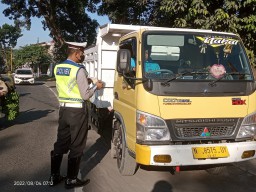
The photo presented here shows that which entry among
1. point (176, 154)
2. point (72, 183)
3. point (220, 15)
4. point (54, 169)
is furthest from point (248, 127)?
point (220, 15)

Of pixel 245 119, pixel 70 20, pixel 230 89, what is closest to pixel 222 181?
pixel 245 119

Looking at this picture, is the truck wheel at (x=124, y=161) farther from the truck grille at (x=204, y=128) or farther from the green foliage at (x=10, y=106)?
the green foliage at (x=10, y=106)

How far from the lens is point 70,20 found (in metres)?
30.6

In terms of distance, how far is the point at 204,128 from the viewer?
443 centimetres

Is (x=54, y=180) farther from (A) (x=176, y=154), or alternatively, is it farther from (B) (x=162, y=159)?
(A) (x=176, y=154)

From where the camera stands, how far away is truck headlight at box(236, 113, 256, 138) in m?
4.55

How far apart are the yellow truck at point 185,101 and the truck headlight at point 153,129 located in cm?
1

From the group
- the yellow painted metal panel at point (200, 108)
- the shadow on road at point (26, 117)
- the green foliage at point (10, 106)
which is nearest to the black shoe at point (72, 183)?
the yellow painted metal panel at point (200, 108)

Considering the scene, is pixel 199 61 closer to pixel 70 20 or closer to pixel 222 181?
pixel 222 181

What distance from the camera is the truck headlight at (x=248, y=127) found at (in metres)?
4.55

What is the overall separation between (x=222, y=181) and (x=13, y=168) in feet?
10.9

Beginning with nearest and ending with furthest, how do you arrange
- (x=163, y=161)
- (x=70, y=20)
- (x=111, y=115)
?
(x=163, y=161) → (x=111, y=115) → (x=70, y=20)

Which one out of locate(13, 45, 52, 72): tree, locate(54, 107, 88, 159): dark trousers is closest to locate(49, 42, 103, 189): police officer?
locate(54, 107, 88, 159): dark trousers

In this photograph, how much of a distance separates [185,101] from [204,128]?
45 centimetres
